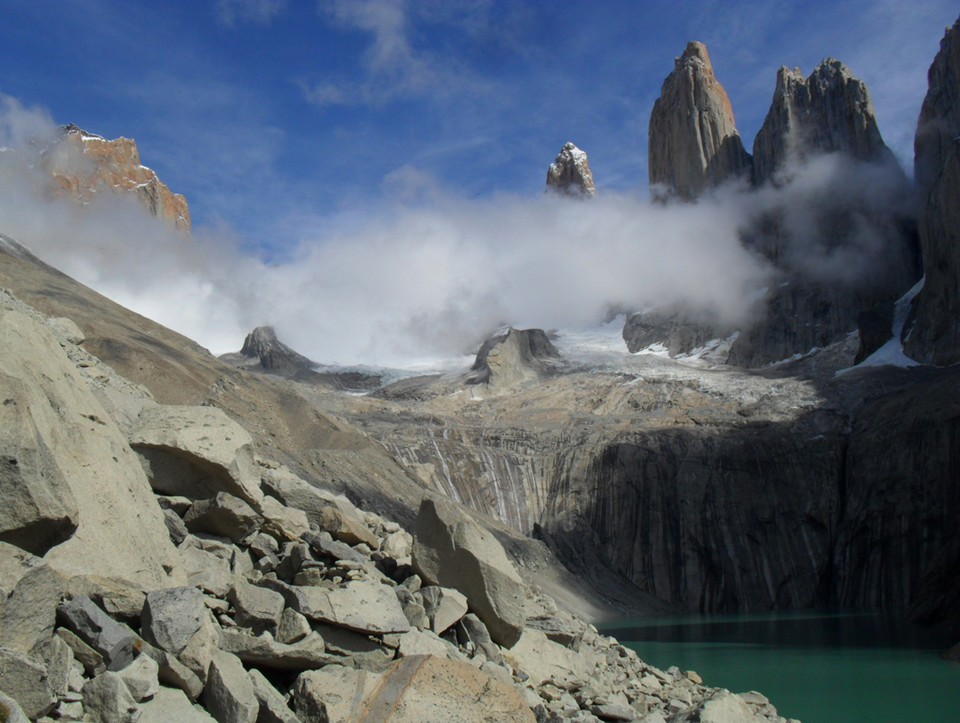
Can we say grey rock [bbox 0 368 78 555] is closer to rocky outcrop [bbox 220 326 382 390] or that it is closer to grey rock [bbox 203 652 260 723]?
grey rock [bbox 203 652 260 723]

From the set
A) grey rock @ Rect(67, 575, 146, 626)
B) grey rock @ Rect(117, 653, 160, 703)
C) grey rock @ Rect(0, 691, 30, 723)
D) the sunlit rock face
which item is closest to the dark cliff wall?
grey rock @ Rect(67, 575, 146, 626)

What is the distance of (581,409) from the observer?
74375 mm

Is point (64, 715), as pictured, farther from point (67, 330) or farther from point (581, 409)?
point (581, 409)

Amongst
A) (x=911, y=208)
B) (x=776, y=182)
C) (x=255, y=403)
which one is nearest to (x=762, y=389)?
(x=911, y=208)

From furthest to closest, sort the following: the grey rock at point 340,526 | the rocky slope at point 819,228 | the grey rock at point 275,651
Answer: the rocky slope at point 819,228
the grey rock at point 340,526
the grey rock at point 275,651

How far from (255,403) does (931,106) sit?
226 feet

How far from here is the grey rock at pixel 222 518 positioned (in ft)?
29.5

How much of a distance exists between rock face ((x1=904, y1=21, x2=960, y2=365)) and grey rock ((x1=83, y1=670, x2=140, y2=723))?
67.4 meters

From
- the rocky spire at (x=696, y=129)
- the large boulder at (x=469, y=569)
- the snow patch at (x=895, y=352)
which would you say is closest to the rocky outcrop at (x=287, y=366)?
the rocky spire at (x=696, y=129)

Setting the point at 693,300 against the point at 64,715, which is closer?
the point at 64,715

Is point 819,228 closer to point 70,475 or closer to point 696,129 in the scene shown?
point 696,129

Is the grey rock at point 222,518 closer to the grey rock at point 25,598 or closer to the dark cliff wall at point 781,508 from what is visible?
the grey rock at point 25,598

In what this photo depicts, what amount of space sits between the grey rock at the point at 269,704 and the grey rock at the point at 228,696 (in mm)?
54

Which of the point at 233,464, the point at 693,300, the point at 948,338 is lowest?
the point at 233,464
